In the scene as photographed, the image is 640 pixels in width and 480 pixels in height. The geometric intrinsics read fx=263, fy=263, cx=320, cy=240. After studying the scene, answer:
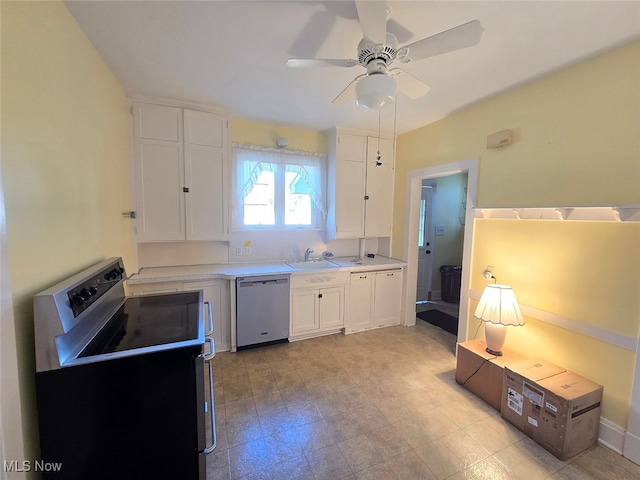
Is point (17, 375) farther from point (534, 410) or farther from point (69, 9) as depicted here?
point (534, 410)

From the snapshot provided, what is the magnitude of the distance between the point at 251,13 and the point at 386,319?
3.41m

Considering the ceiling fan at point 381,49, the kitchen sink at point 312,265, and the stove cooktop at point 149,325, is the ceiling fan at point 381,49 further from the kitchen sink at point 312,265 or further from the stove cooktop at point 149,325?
the kitchen sink at point 312,265

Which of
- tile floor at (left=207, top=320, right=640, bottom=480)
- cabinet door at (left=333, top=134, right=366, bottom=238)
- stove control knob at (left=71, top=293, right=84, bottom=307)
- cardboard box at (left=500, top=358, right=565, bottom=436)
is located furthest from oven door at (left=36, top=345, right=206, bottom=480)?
cabinet door at (left=333, top=134, right=366, bottom=238)

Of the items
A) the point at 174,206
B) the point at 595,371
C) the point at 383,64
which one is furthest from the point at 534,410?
the point at 174,206

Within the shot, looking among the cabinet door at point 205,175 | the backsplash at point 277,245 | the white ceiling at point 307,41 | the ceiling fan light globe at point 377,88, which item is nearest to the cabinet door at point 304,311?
the backsplash at point 277,245

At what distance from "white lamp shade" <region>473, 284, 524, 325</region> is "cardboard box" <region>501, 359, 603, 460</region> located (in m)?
0.34

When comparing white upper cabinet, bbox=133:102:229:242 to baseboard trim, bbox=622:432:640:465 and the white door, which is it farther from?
baseboard trim, bbox=622:432:640:465

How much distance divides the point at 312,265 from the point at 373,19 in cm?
255

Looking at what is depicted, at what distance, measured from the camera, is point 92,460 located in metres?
1.06

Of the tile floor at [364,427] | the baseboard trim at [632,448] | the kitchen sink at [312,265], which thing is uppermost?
the kitchen sink at [312,265]

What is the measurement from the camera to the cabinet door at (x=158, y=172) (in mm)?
2541

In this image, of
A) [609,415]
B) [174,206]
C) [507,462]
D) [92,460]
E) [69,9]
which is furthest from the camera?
[174,206]

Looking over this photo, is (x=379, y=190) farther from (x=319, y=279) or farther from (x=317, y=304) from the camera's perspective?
(x=317, y=304)

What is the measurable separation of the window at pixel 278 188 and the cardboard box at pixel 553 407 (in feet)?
8.65
